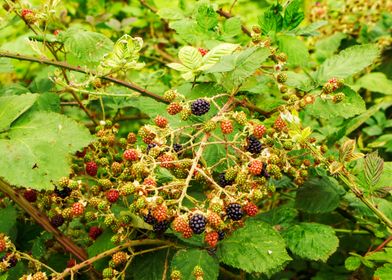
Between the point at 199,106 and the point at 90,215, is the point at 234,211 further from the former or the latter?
the point at 90,215

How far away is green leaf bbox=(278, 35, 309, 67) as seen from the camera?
1780 mm

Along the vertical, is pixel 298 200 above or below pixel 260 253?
below

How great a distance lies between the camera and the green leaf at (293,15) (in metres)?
1.62

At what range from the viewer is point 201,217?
1157 mm

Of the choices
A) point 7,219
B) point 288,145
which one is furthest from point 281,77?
point 7,219

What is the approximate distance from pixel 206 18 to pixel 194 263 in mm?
999

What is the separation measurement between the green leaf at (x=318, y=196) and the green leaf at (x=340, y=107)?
0.38m

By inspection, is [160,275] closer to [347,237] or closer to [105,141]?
[105,141]

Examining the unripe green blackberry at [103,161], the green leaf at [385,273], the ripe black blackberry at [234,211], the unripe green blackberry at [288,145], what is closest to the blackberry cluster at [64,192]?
the unripe green blackberry at [103,161]

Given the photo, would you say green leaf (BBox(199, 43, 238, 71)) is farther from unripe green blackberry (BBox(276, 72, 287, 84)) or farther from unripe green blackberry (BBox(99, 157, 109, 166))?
unripe green blackberry (BBox(99, 157, 109, 166))

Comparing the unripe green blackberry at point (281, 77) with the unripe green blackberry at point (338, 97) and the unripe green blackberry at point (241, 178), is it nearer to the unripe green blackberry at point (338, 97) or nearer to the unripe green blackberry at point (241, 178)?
the unripe green blackberry at point (338, 97)

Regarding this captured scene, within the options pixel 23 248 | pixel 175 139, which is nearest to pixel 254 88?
pixel 175 139

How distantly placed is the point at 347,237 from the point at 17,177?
1.57 m

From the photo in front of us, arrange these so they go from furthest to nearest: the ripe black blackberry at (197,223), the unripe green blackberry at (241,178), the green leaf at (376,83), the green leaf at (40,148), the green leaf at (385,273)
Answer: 1. the green leaf at (376,83)
2. the green leaf at (385,273)
3. the green leaf at (40,148)
4. the unripe green blackberry at (241,178)
5. the ripe black blackberry at (197,223)
